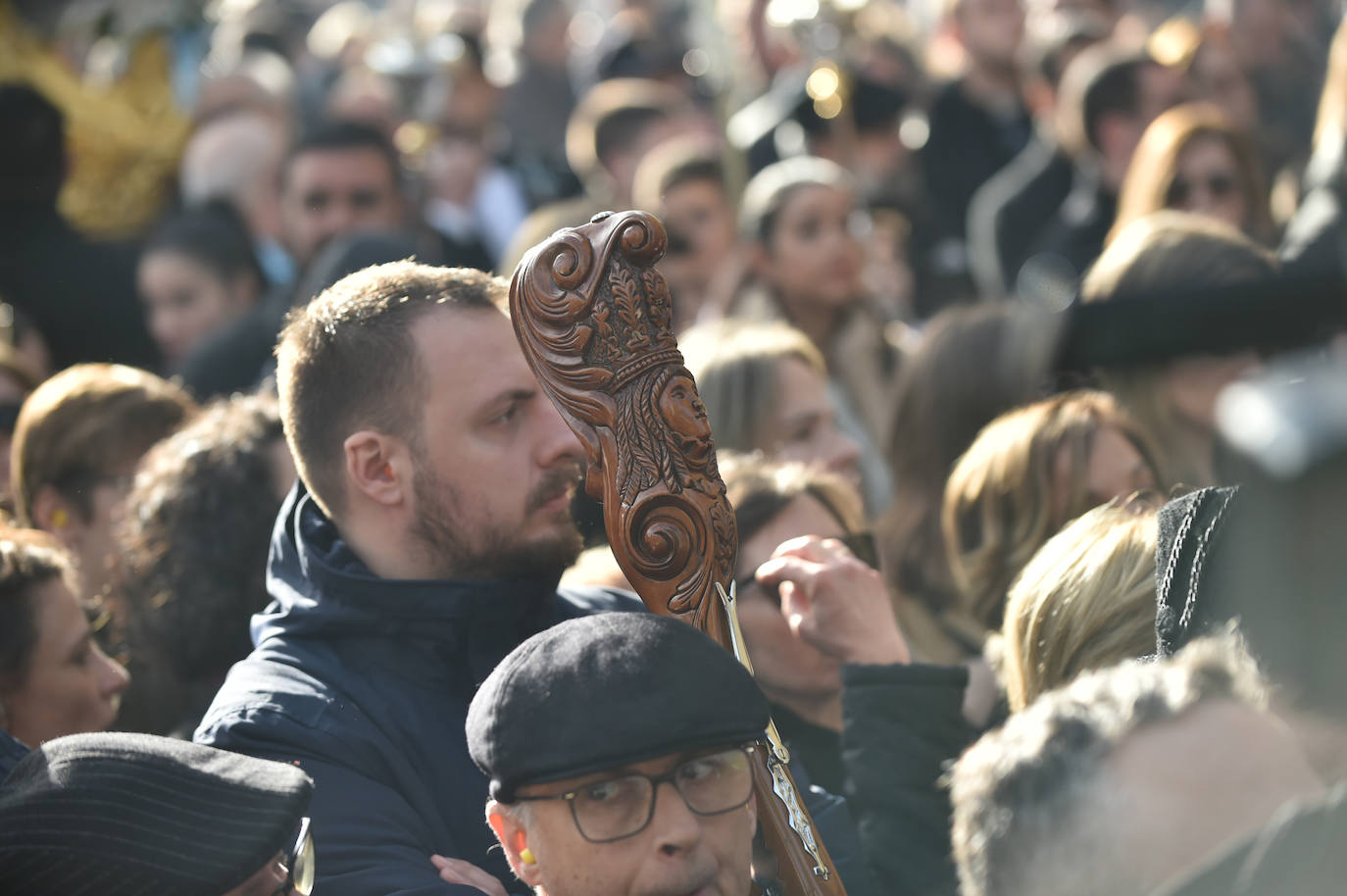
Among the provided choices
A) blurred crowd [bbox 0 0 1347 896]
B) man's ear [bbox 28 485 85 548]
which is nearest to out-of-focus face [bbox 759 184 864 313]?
blurred crowd [bbox 0 0 1347 896]

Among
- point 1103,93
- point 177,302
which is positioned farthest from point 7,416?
point 1103,93

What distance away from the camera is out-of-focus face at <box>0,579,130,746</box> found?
3.02 meters

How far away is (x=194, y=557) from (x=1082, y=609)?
1.90 meters

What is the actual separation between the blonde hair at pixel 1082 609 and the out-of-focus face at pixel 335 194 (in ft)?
14.0

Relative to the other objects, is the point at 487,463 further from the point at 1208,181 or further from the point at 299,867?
the point at 1208,181

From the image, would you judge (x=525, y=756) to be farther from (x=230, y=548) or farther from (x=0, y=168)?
(x=0, y=168)

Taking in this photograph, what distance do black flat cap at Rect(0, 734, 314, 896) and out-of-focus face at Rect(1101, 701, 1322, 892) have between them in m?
1.05

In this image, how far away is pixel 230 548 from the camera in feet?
12.0

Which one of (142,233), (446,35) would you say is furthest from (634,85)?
(142,233)

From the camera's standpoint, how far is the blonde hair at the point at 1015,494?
3736 millimetres

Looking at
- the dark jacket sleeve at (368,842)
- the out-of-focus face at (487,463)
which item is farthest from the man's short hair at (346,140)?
the dark jacket sleeve at (368,842)

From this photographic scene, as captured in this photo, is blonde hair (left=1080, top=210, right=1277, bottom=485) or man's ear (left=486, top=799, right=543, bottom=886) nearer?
man's ear (left=486, top=799, right=543, bottom=886)

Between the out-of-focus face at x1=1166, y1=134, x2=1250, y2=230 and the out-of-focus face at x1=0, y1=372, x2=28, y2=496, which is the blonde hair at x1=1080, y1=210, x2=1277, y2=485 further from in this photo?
the out-of-focus face at x1=0, y1=372, x2=28, y2=496

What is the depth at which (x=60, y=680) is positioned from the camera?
121 inches
